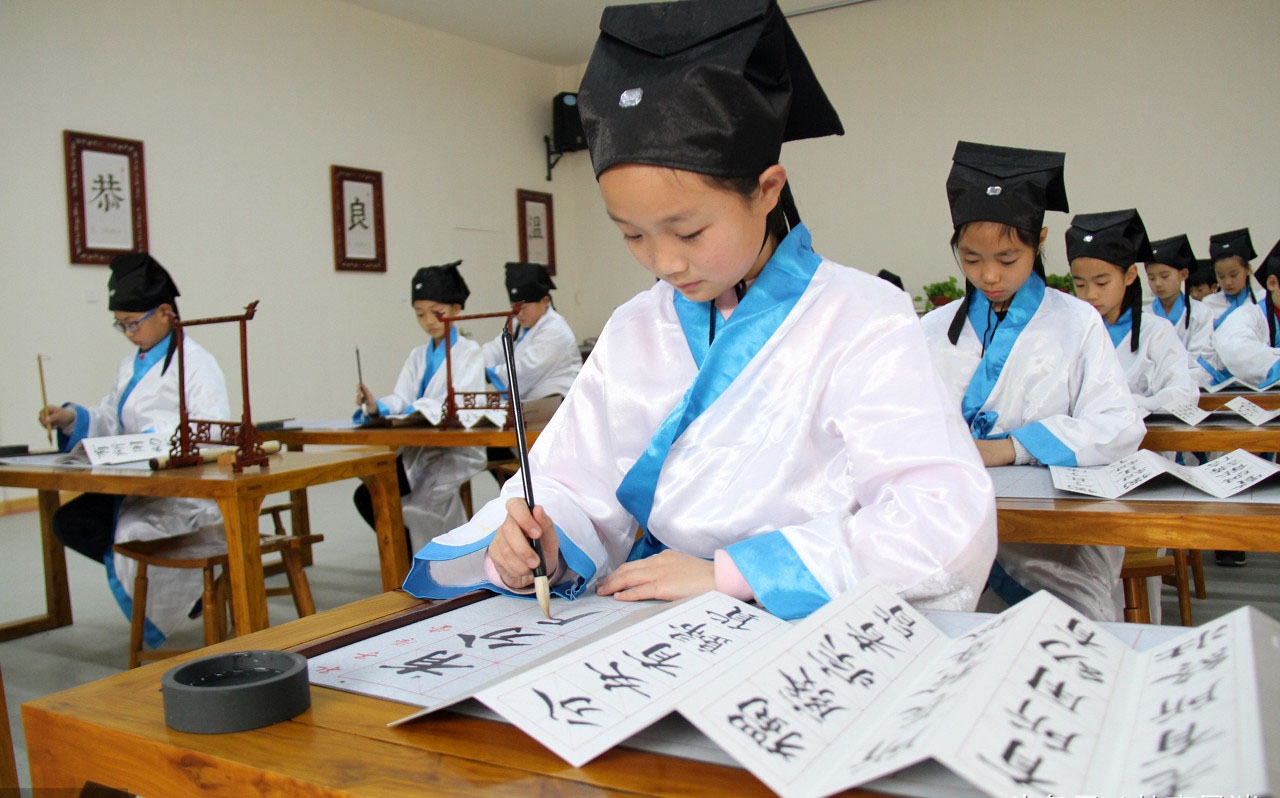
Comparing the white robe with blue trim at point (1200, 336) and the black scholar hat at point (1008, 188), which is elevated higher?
the black scholar hat at point (1008, 188)

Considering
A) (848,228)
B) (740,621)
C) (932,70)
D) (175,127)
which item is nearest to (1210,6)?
(932,70)

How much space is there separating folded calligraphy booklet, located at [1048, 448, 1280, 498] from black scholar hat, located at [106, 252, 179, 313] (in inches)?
127

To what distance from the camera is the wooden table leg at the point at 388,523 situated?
3.01m

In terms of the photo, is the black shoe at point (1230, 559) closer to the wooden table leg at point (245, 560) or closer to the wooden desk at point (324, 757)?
the wooden table leg at point (245, 560)

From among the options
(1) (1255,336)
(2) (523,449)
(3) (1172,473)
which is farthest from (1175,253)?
(2) (523,449)

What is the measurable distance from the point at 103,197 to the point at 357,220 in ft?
7.06

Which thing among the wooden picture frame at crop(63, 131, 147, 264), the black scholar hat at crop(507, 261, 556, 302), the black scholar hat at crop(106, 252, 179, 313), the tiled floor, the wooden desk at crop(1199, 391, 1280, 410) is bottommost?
the tiled floor

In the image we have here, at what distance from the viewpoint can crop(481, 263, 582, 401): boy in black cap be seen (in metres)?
5.91

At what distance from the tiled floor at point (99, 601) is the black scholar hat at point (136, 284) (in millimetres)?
1286

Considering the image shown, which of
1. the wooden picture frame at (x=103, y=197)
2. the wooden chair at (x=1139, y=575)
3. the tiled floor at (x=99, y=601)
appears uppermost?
the wooden picture frame at (x=103, y=197)

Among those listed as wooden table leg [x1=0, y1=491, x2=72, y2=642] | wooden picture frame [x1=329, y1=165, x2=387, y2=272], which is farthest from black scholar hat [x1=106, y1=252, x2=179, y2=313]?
wooden picture frame [x1=329, y1=165, x2=387, y2=272]

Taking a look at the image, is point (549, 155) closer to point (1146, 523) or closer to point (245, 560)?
point (245, 560)

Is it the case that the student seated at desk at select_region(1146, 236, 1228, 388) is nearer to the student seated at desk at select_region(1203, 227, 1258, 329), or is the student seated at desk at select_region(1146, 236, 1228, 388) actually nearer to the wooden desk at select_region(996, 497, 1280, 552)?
the student seated at desk at select_region(1203, 227, 1258, 329)

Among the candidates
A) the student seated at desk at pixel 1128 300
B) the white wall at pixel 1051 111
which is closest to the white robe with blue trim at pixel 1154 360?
the student seated at desk at pixel 1128 300
